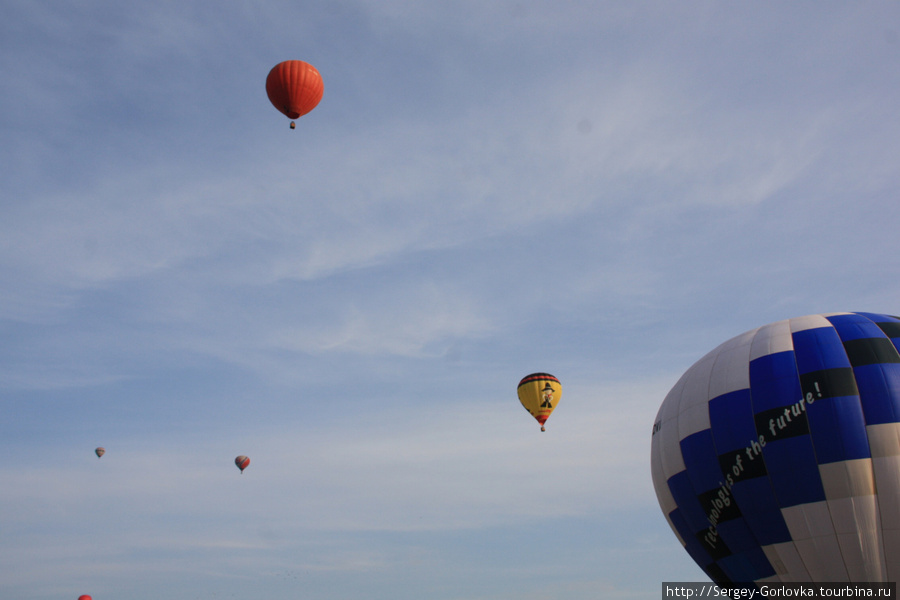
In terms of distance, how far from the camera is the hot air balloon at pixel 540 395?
3775 cm

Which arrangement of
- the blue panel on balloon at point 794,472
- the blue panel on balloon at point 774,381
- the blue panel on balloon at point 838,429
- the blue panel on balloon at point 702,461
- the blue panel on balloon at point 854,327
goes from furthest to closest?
the blue panel on balloon at point 702,461
the blue panel on balloon at point 854,327
the blue panel on balloon at point 774,381
the blue panel on balloon at point 794,472
the blue panel on balloon at point 838,429

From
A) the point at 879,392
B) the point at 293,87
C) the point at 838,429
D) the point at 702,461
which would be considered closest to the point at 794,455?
the point at 838,429

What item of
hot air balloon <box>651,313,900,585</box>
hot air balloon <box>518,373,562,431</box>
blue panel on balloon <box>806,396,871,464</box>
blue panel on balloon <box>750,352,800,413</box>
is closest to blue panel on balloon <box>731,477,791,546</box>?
hot air balloon <box>651,313,900,585</box>

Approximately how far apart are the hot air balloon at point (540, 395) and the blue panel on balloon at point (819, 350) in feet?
46.6

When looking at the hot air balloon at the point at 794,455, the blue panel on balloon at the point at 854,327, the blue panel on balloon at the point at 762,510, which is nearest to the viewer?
the hot air balloon at the point at 794,455

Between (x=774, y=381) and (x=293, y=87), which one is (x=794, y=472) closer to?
(x=774, y=381)

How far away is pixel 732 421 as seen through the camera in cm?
2470

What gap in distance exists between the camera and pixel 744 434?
24312 millimetres

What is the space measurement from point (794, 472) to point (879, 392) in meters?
3.36

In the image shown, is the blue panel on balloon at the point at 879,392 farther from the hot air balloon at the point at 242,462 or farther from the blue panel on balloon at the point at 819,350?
the hot air balloon at the point at 242,462

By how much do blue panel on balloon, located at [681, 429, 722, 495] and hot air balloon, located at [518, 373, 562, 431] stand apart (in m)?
12.1

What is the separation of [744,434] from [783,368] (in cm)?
239

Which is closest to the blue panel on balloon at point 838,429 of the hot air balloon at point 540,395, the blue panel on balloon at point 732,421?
the blue panel on balloon at point 732,421

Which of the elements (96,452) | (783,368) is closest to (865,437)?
(783,368)
